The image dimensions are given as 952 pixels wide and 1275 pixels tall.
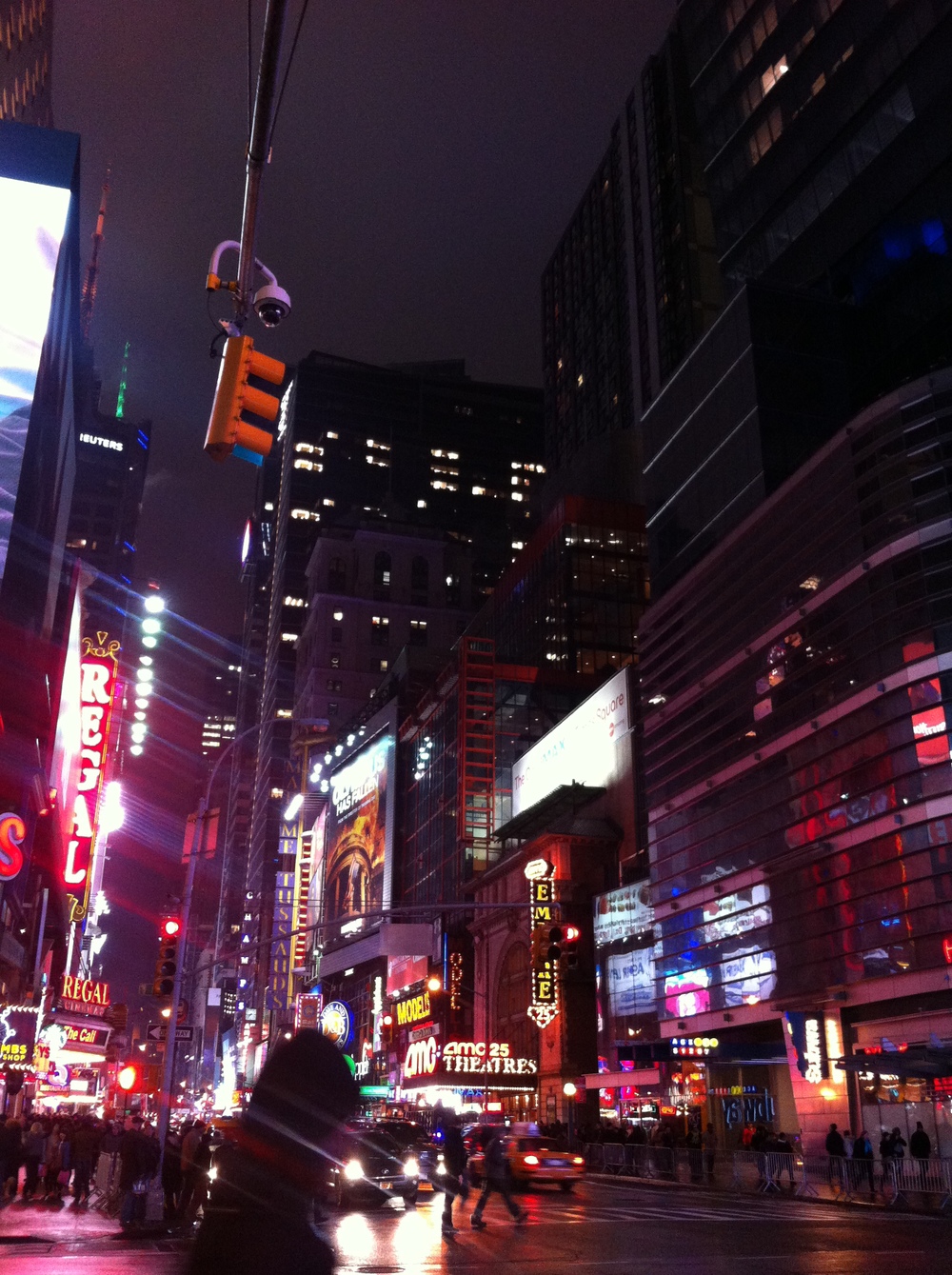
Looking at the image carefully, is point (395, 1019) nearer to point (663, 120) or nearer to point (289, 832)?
point (289, 832)

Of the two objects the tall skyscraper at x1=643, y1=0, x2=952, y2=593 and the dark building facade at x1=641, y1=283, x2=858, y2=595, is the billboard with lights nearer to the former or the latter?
the dark building facade at x1=641, y1=283, x2=858, y2=595

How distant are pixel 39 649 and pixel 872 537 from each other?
31.6 m

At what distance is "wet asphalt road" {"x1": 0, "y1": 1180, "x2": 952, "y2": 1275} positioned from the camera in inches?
584

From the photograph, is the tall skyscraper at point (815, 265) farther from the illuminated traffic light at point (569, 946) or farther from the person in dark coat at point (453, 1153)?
the person in dark coat at point (453, 1153)

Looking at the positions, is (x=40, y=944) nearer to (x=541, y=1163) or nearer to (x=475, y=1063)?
(x=475, y=1063)

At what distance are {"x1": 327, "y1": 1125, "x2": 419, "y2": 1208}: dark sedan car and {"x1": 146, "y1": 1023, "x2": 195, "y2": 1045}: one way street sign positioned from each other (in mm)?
4456

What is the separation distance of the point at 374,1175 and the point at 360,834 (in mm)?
81828

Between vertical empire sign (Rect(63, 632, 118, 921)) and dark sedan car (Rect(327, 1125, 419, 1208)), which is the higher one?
vertical empire sign (Rect(63, 632, 118, 921))

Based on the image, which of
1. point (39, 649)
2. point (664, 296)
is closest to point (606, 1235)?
point (39, 649)

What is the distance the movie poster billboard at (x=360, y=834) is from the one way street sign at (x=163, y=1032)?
71.0 metres

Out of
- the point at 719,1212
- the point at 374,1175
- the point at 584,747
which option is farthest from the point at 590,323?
the point at 719,1212

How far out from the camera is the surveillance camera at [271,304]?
441 inches

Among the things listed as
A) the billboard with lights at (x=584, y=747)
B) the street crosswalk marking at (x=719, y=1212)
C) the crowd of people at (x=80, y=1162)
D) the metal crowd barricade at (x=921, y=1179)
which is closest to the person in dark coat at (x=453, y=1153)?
the street crosswalk marking at (x=719, y=1212)

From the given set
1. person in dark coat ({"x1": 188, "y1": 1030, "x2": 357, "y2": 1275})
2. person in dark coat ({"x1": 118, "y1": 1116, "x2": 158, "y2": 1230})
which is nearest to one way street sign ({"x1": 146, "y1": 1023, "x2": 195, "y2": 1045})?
person in dark coat ({"x1": 118, "y1": 1116, "x2": 158, "y2": 1230})
